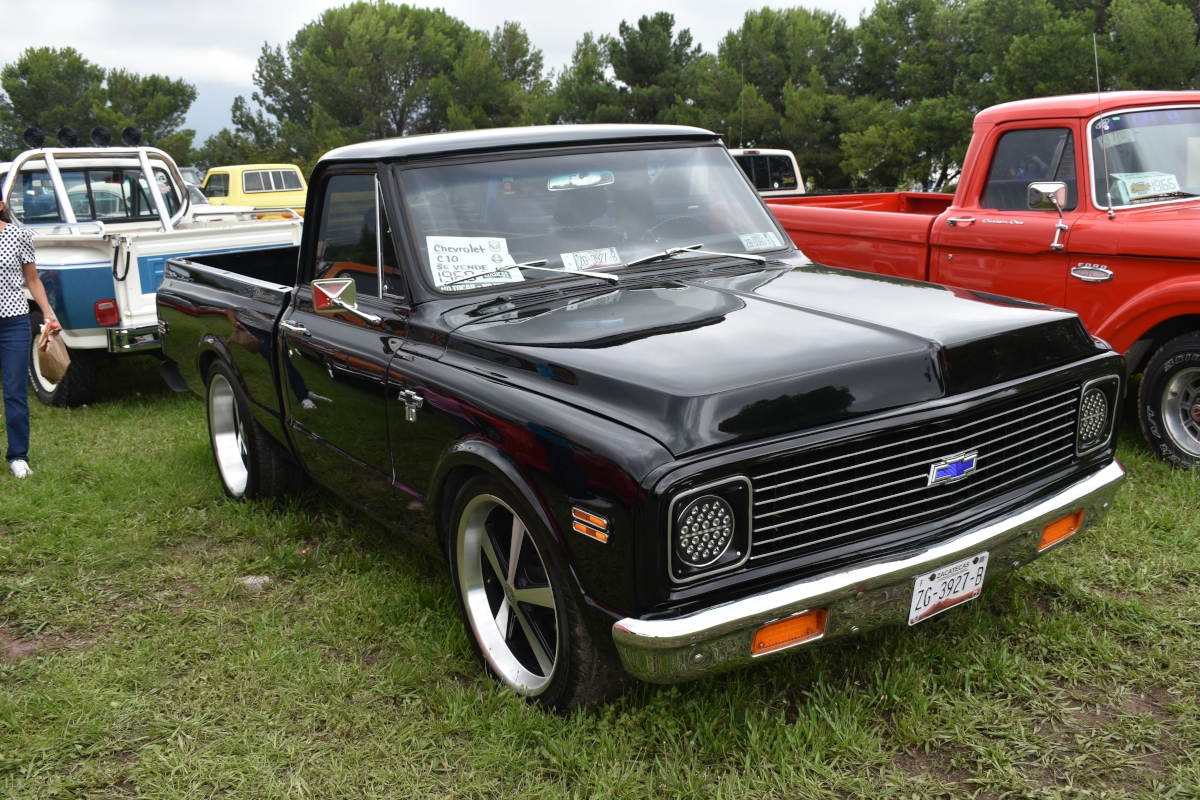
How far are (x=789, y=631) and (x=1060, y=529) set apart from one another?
3.81 feet

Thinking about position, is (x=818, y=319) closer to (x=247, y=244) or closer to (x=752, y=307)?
(x=752, y=307)

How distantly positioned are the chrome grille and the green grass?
68 cm

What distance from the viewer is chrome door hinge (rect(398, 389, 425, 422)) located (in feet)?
11.2

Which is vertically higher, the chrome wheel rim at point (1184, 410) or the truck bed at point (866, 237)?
the truck bed at point (866, 237)

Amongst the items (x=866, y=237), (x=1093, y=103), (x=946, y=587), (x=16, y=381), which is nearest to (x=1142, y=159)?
(x=1093, y=103)

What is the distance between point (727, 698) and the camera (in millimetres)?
3201

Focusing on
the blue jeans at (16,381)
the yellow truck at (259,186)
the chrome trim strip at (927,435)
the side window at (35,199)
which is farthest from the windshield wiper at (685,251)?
the yellow truck at (259,186)

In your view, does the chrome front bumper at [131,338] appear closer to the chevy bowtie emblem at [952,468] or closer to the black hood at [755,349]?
the black hood at [755,349]

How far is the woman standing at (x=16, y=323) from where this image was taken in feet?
19.5

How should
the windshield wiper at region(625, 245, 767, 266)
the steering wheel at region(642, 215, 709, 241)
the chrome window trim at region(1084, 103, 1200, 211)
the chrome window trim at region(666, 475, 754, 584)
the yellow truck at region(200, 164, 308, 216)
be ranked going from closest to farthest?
the chrome window trim at region(666, 475, 754, 584) < the windshield wiper at region(625, 245, 767, 266) < the steering wheel at region(642, 215, 709, 241) < the chrome window trim at region(1084, 103, 1200, 211) < the yellow truck at region(200, 164, 308, 216)

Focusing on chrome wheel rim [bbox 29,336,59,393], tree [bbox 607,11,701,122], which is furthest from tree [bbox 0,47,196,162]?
chrome wheel rim [bbox 29,336,59,393]

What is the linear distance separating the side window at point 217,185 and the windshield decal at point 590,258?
23298mm

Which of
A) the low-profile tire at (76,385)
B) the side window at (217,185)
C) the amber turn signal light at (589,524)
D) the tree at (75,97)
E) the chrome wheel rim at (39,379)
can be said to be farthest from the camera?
the tree at (75,97)

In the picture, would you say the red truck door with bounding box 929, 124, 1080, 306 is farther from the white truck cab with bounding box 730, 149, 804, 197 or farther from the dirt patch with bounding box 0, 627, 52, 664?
the white truck cab with bounding box 730, 149, 804, 197
